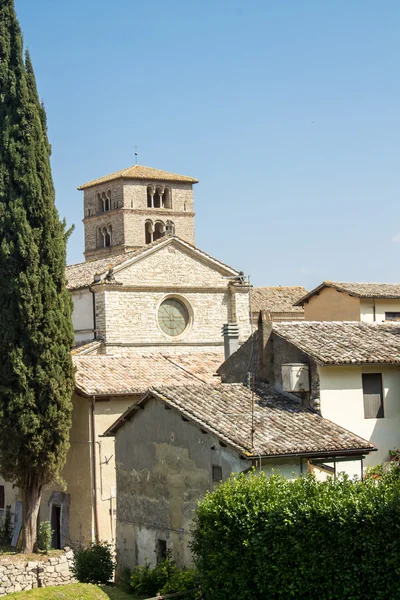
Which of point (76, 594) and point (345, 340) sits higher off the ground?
point (345, 340)

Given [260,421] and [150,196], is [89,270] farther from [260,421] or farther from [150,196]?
[150,196]

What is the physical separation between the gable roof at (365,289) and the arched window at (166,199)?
35.8 metres

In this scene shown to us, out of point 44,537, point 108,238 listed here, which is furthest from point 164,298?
point 108,238

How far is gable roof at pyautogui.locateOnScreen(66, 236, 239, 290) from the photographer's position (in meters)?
40.5

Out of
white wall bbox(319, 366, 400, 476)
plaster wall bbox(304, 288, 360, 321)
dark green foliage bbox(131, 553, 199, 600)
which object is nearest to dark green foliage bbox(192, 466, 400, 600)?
dark green foliage bbox(131, 553, 199, 600)

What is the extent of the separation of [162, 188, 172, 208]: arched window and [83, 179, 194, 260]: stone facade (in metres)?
0.12

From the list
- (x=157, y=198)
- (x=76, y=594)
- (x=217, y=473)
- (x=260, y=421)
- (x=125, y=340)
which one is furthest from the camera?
(x=157, y=198)

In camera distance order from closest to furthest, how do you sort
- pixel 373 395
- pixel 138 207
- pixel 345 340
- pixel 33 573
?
1. pixel 373 395
2. pixel 345 340
3. pixel 33 573
4. pixel 138 207

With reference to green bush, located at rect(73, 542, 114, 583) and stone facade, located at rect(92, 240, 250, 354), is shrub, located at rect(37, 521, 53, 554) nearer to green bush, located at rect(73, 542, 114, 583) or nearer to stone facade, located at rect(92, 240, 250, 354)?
green bush, located at rect(73, 542, 114, 583)

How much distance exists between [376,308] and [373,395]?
16567 mm

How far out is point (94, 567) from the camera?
2294cm

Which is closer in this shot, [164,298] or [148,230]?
[164,298]

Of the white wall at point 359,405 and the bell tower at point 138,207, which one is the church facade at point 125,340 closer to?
the white wall at point 359,405

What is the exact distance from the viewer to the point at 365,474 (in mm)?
21312
